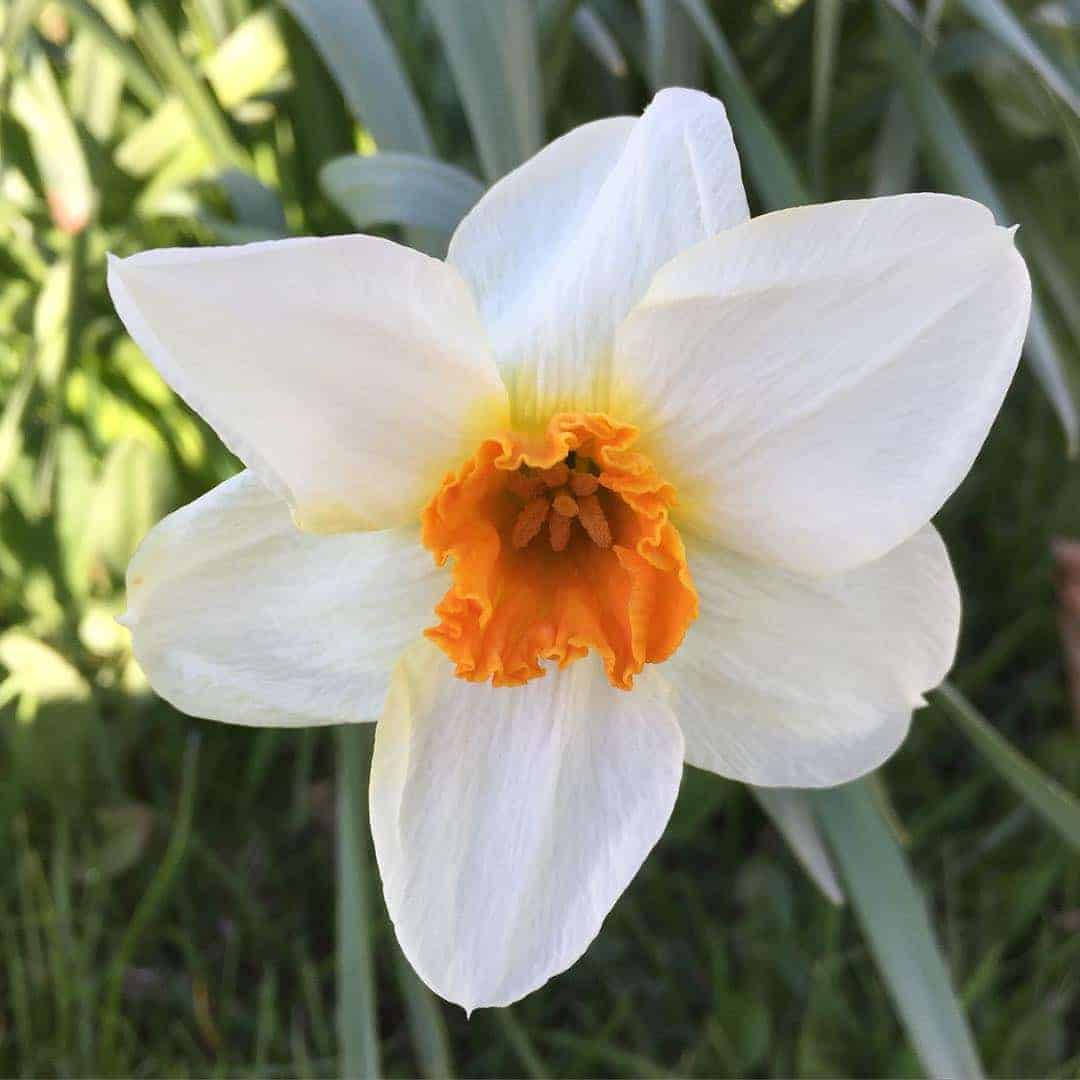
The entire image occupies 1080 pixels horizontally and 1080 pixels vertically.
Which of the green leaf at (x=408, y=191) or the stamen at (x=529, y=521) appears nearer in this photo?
the stamen at (x=529, y=521)

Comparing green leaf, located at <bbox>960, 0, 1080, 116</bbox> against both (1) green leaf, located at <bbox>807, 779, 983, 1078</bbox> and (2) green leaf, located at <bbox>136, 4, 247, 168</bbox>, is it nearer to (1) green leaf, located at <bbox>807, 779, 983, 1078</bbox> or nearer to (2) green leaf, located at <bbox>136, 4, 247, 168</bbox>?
(1) green leaf, located at <bbox>807, 779, 983, 1078</bbox>

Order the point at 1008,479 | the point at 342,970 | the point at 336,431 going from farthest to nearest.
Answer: the point at 1008,479
the point at 342,970
the point at 336,431

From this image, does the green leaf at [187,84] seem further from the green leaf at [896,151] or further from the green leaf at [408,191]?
the green leaf at [896,151]

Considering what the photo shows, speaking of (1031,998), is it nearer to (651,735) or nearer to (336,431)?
(651,735)

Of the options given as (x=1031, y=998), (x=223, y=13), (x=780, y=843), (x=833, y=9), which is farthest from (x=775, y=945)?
(x=223, y=13)

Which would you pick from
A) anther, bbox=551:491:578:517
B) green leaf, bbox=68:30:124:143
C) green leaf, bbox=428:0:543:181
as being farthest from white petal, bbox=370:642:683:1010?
green leaf, bbox=68:30:124:143

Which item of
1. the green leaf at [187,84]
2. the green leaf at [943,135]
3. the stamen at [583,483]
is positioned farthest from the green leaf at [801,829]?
the green leaf at [187,84]
